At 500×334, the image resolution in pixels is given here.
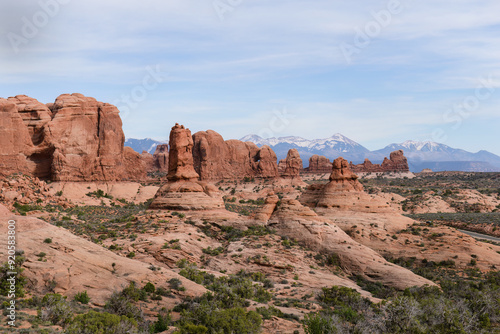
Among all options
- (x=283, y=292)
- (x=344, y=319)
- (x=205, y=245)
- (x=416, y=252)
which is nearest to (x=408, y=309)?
(x=344, y=319)

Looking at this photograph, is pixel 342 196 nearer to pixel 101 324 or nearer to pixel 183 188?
pixel 183 188

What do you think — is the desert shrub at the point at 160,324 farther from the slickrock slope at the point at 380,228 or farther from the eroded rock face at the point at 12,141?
the eroded rock face at the point at 12,141

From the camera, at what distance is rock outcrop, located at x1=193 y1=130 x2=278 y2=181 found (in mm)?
104500

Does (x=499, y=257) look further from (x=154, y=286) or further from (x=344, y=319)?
(x=154, y=286)

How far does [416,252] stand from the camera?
45188 millimetres

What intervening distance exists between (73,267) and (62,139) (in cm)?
4426

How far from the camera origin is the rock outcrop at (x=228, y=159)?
343ft

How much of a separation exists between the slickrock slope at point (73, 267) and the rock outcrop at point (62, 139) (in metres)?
38.0

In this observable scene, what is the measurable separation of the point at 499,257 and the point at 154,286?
1377 inches

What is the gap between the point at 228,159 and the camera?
110125 millimetres

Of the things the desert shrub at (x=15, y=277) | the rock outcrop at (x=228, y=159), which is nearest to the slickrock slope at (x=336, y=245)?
the desert shrub at (x=15, y=277)

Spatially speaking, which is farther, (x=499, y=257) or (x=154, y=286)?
(x=499, y=257)

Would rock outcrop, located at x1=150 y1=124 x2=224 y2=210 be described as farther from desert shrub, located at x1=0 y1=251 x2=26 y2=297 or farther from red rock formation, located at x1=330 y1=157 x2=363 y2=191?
desert shrub, located at x1=0 y1=251 x2=26 y2=297

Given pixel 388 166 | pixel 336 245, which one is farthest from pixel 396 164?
pixel 336 245
